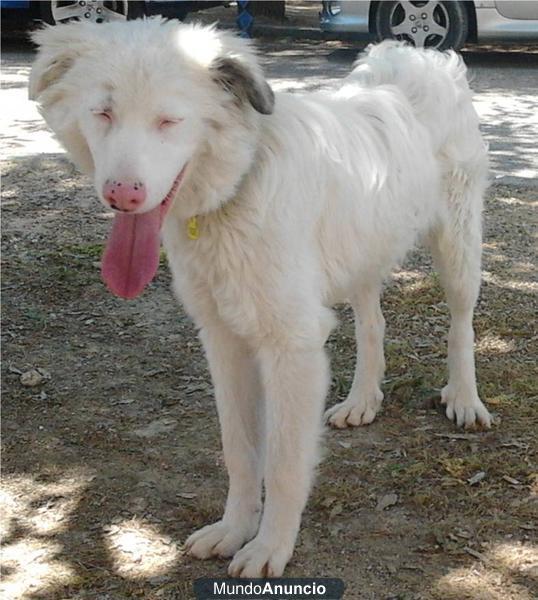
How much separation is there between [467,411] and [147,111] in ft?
7.78

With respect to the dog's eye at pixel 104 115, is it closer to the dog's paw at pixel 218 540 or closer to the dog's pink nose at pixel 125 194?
the dog's pink nose at pixel 125 194

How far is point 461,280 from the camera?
183 inches

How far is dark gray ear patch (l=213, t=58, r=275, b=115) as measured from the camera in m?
3.12

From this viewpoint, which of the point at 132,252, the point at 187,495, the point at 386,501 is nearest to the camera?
the point at 132,252

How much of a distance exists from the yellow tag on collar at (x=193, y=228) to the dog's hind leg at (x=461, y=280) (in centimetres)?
151

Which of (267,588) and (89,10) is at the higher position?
Answer: (89,10)

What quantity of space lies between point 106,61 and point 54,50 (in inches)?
10.3

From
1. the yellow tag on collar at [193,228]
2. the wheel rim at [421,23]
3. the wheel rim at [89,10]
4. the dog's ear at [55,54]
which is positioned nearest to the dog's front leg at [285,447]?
the yellow tag on collar at [193,228]

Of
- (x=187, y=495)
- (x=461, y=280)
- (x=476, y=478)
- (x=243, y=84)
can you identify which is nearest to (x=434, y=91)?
(x=461, y=280)

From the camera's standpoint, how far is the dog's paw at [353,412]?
15.4ft

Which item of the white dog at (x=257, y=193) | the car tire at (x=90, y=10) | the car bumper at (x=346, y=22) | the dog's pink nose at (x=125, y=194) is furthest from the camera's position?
the car tire at (x=90, y=10)

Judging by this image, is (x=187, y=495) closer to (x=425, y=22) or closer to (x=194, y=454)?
(x=194, y=454)

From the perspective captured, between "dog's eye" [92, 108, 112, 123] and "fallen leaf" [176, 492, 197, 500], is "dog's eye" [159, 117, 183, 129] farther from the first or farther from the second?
"fallen leaf" [176, 492, 197, 500]

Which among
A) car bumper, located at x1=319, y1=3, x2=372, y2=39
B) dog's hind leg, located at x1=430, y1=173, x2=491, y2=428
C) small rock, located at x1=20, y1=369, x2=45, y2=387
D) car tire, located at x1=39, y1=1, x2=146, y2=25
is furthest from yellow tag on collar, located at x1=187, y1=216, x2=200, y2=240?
car tire, located at x1=39, y1=1, x2=146, y2=25
